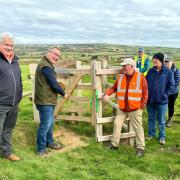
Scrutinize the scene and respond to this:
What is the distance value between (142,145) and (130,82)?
160cm

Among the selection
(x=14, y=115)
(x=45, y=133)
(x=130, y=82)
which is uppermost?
(x=130, y=82)

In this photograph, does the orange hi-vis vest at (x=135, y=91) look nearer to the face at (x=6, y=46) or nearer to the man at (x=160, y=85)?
the man at (x=160, y=85)

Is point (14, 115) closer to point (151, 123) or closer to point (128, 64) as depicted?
point (128, 64)

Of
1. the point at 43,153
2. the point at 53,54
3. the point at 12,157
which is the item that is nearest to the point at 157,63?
the point at 53,54

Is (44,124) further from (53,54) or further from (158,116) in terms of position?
(158,116)

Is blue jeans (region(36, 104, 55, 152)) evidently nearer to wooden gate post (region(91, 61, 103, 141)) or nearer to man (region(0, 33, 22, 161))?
man (region(0, 33, 22, 161))

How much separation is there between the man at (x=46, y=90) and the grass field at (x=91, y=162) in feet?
1.76

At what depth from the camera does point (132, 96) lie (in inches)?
307

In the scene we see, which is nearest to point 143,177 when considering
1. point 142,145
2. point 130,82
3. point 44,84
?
point 142,145

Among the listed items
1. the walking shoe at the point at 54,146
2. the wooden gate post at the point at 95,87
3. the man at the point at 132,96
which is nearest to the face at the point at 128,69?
the man at the point at 132,96

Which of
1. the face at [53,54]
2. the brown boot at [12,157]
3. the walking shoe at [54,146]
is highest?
the face at [53,54]

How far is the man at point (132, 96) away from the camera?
778 centimetres

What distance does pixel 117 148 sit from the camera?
8297 mm

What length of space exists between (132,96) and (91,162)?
1.82 meters
